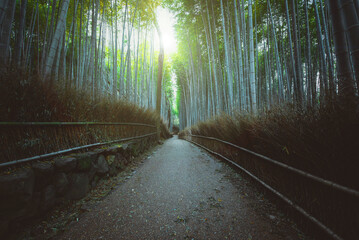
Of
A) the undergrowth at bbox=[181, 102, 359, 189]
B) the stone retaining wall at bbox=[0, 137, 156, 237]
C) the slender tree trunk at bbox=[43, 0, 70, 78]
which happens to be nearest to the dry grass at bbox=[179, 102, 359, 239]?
the undergrowth at bbox=[181, 102, 359, 189]

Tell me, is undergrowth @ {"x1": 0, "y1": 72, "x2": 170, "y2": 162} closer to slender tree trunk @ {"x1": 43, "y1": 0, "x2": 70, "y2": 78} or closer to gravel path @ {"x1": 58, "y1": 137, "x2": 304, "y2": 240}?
slender tree trunk @ {"x1": 43, "y1": 0, "x2": 70, "y2": 78}

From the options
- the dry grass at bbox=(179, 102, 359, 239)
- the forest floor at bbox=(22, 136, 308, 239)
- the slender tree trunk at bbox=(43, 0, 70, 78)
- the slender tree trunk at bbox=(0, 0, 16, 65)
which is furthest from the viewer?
the slender tree trunk at bbox=(43, 0, 70, 78)

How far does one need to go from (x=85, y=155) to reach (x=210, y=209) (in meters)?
1.77

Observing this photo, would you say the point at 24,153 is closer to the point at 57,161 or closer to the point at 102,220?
the point at 57,161

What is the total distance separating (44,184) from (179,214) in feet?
4.65

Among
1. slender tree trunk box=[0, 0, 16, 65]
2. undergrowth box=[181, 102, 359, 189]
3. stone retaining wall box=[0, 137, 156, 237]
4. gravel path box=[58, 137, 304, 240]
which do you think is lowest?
gravel path box=[58, 137, 304, 240]

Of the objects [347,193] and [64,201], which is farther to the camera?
[64,201]

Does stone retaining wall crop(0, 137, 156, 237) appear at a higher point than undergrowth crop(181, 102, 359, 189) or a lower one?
lower

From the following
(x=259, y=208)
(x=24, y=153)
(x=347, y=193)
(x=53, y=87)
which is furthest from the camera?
(x=53, y=87)

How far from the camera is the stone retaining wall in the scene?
3.43ft

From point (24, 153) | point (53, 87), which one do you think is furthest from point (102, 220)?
point (53, 87)

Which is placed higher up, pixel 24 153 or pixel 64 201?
pixel 24 153

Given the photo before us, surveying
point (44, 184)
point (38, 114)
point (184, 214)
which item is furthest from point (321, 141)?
point (38, 114)

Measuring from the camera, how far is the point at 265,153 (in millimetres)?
1912
